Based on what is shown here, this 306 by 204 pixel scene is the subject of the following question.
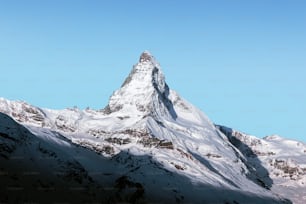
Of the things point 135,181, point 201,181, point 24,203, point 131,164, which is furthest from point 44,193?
point 201,181

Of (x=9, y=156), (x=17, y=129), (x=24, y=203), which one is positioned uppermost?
(x=17, y=129)

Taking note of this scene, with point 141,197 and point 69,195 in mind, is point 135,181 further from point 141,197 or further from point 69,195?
point 69,195

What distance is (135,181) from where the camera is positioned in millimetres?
159375

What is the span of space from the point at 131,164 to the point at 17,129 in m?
51.0

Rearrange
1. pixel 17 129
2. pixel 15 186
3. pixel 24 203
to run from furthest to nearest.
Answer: pixel 17 129
pixel 15 186
pixel 24 203

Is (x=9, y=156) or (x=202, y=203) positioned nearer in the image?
(x=9, y=156)

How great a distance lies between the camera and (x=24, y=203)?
96.6 m

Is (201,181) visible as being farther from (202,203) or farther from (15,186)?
(15,186)

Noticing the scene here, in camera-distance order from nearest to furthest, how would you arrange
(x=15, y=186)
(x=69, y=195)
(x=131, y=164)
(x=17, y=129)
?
(x=15, y=186), (x=69, y=195), (x=17, y=129), (x=131, y=164)

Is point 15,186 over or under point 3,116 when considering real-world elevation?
under

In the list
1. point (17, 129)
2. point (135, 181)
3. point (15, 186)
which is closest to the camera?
point (15, 186)

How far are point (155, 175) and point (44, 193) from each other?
64.8m

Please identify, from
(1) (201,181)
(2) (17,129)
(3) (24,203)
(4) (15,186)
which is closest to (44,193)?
(4) (15,186)

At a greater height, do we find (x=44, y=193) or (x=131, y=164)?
(x=131, y=164)
